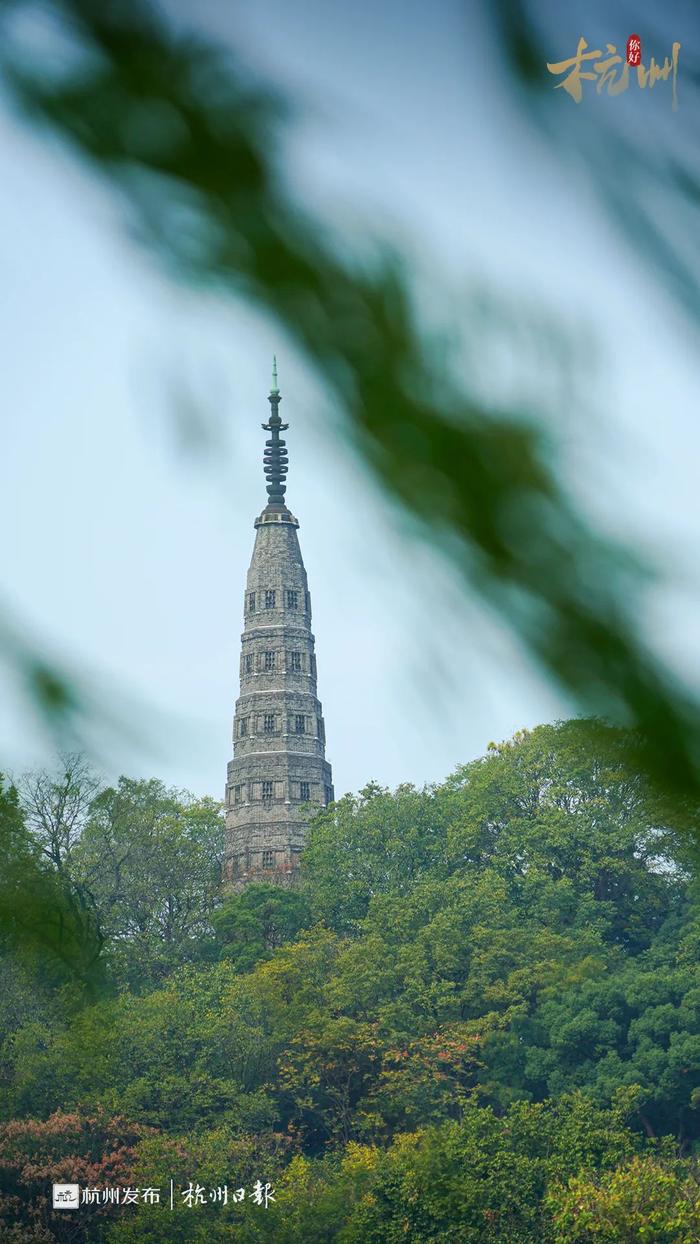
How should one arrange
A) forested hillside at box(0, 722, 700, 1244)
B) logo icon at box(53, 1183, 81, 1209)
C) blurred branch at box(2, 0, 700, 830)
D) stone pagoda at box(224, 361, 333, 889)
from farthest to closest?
stone pagoda at box(224, 361, 333, 889)
logo icon at box(53, 1183, 81, 1209)
forested hillside at box(0, 722, 700, 1244)
blurred branch at box(2, 0, 700, 830)

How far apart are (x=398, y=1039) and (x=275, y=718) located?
12.9 m

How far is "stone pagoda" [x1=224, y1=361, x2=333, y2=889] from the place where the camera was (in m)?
30.8

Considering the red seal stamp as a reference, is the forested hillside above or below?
above

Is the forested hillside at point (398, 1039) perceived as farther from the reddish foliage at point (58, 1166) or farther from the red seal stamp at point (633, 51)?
the red seal stamp at point (633, 51)

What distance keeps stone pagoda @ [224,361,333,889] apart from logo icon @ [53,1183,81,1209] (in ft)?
45.4

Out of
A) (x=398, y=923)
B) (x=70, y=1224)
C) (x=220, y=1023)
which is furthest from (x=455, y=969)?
(x=70, y=1224)

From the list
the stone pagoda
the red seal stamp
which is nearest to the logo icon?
the stone pagoda

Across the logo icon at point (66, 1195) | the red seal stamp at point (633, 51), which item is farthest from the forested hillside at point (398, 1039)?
the red seal stamp at point (633, 51)

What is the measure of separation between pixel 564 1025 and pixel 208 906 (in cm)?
698

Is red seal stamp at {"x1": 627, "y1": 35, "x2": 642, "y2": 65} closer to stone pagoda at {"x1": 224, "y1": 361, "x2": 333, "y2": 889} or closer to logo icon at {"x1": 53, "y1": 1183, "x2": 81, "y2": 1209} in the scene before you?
logo icon at {"x1": 53, "y1": 1183, "x2": 81, "y2": 1209}

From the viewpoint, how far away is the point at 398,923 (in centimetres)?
2125

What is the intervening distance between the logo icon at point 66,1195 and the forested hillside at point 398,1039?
0.43 feet

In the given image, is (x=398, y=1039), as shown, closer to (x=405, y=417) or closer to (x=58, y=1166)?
(x=58, y=1166)

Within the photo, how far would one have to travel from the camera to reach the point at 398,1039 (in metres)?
19.3
